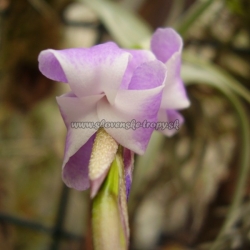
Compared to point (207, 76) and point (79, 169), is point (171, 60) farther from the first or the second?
point (207, 76)

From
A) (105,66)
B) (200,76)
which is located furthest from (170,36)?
(200,76)

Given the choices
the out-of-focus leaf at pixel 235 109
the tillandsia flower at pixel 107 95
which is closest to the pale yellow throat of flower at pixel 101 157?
the tillandsia flower at pixel 107 95

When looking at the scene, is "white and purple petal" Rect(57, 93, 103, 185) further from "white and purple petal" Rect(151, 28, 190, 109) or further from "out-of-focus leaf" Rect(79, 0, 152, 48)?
"out-of-focus leaf" Rect(79, 0, 152, 48)

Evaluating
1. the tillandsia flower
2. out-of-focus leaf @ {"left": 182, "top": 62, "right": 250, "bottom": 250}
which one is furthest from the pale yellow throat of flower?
out-of-focus leaf @ {"left": 182, "top": 62, "right": 250, "bottom": 250}

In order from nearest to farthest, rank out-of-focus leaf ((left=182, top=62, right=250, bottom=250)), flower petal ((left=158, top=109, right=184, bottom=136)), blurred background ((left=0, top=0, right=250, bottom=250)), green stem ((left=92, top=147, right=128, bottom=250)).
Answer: green stem ((left=92, top=147, right=128, bottom=250)), flower petal ((left=158, top=109, right=184, bottom=136)), out-of-focus leaf ((left=182, top=62, right=250, bottom=250)), blurred background ((left=0, top=0, right=250, bottom=250))

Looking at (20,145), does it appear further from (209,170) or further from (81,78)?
(81,78)

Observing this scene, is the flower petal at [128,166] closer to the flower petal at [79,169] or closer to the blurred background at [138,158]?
the flower petal at [79,169]
